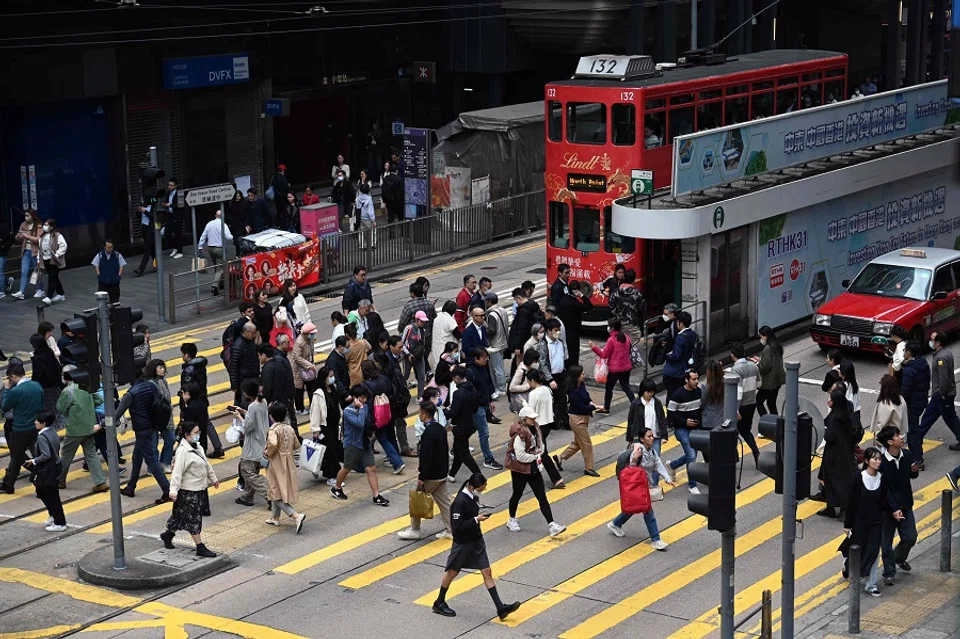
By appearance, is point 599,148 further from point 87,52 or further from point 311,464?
point 87,52

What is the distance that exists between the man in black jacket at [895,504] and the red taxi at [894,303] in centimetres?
848

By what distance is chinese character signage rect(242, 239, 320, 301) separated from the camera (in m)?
27.7

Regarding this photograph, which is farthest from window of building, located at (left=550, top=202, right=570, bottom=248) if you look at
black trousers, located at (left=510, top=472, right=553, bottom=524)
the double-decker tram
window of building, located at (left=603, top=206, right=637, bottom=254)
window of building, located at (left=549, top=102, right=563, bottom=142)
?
black trousers, located at (left=510, top=472, right=553, bottom=524)

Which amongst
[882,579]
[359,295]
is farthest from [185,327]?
[882,579]

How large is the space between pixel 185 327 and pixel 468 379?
9449mm

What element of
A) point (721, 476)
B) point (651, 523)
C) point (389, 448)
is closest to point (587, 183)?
point (389, 448)

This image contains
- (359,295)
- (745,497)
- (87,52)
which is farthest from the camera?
(87,52)

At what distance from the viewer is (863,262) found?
91.6 feet

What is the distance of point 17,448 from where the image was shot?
58.2ft

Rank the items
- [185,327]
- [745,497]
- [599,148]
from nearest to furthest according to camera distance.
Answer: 1. [745,497]
2. [599,148]
3. [185,327]

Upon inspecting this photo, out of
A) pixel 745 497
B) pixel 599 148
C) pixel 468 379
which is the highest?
pixel 599 148

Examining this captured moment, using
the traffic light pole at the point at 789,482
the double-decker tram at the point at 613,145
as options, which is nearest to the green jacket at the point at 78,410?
the traffic light pole at the point at 789,482

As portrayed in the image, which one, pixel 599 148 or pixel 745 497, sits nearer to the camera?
pixel 745 497

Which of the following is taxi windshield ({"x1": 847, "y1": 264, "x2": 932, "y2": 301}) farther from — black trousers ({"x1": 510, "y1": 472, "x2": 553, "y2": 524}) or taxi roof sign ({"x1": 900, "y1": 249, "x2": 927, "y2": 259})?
black trousers ({"x1": 510, "y1": 472, "x2": 553, "y2": 524})
